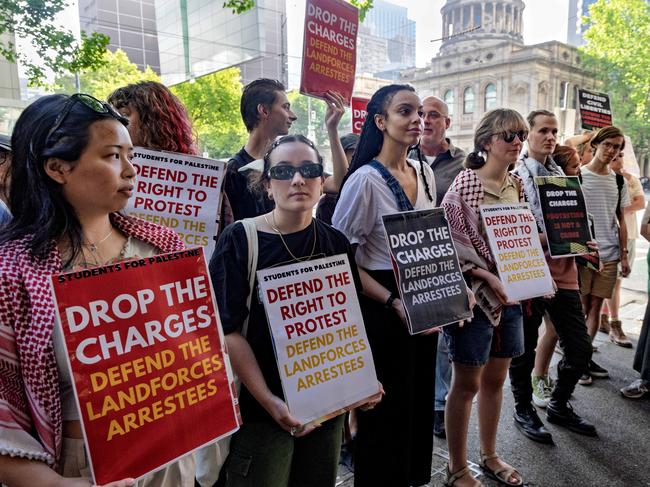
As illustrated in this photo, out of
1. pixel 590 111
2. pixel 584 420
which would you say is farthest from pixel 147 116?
pixel 590 111

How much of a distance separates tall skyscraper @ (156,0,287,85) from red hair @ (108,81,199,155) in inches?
395

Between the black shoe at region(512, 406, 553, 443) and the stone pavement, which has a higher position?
the black shoe at region(512, 406, 553, 443)

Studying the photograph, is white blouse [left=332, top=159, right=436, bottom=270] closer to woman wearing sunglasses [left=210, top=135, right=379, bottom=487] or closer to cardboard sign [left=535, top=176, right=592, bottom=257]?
woman wearing sunglasses [left=210, top=135, right=379, bottom=487]

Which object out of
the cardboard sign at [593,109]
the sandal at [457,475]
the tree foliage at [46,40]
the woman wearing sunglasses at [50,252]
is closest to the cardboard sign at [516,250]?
the sandal at [457,475]

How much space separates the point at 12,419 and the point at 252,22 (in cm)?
1241

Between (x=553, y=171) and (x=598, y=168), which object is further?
(x=598, y=168)

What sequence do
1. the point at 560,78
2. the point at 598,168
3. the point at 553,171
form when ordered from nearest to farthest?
the point at 553,171
the point at 598,168
the point at 560,78

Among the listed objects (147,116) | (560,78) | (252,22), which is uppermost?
(560,78)

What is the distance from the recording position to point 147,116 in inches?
85.2

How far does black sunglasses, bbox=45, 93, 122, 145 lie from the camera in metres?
1.11

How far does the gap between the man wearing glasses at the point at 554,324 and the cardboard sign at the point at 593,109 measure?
9.11ft

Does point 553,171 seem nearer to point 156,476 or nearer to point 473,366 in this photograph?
point 473,366

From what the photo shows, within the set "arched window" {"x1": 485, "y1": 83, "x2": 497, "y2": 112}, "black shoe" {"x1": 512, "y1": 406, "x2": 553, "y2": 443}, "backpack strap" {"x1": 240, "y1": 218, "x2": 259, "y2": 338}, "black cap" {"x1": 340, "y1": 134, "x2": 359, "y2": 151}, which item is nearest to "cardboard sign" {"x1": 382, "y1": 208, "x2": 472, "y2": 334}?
"backpack strap" {"x1": 240, "y1": 218, "x2": 259, "y2": 338}

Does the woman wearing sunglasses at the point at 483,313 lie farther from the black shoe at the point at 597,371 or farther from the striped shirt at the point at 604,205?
the striped shirt at the point at 604,205
